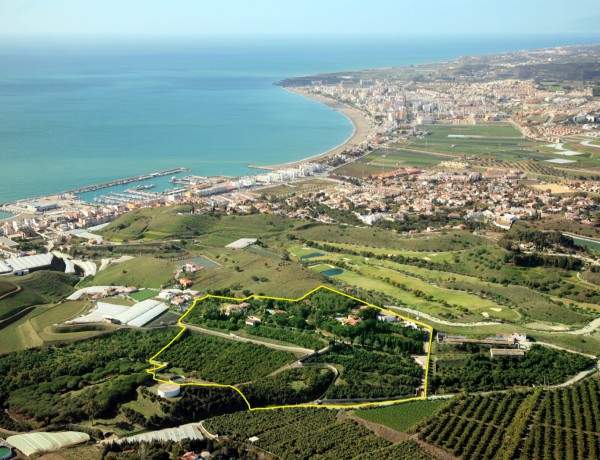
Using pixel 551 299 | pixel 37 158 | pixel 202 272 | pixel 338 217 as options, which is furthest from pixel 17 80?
pixel 551 299

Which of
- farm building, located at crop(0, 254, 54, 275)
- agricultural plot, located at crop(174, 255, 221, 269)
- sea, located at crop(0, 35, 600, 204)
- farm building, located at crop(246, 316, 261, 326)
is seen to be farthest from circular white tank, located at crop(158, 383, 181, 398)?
sea, located at crop(0, 35, 600, 204)

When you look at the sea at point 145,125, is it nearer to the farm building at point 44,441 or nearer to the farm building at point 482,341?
the farm building at point 482,341

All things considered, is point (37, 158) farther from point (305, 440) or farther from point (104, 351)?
point (305, 440)

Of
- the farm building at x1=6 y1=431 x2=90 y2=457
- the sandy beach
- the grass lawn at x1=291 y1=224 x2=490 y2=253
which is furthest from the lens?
the sandy beach

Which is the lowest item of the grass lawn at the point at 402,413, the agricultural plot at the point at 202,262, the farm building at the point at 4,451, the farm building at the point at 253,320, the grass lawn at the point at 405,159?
the agricultural plot at the point at 202,262

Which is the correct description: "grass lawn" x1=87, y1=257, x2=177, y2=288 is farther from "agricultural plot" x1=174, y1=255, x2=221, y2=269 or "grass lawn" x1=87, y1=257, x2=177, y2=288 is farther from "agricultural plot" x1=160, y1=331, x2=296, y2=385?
"agricultural plot" x1=160, y1=331, x2=296, y2=385

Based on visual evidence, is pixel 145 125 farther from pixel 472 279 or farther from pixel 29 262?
pixel 472 279

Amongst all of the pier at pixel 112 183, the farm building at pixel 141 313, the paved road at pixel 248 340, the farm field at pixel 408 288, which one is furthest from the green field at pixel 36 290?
the pier at pixel 112 183
